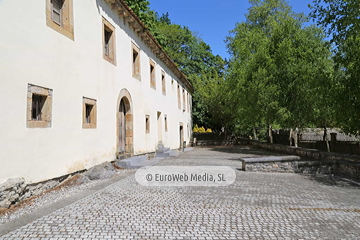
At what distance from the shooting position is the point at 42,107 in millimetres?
5809

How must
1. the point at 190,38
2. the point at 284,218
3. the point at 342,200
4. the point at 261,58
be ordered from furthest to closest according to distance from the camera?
the point at 190,38 < the point at 261,58 < the point at 342,200 < the point at 284,218

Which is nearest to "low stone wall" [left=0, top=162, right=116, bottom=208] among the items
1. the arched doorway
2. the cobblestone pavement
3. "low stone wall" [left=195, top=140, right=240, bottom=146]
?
the cobblestone pavement

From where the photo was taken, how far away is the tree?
7.23 meters

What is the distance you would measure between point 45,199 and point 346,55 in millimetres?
8350

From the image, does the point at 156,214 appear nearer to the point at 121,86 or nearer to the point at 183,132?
the point at 121,86

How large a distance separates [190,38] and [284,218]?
30003 millimetres

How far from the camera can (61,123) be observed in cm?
629

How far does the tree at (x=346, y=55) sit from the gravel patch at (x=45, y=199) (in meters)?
7.16

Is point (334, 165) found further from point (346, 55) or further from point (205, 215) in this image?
point (205, 215)

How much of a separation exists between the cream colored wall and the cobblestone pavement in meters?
1.28

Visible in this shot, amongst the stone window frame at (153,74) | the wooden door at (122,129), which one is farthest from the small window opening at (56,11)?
the stone window frame at (153,74)

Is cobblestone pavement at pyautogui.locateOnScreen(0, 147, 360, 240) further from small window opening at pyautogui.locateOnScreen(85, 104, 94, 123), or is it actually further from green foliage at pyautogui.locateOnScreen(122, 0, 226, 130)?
green foliage at pyautogui.locateOnScreen(122, 0, 226, 130)

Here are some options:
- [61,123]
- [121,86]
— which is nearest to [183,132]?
[121,86]

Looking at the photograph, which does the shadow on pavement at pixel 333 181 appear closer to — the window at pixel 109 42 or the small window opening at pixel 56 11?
the window at pixel 109 42
